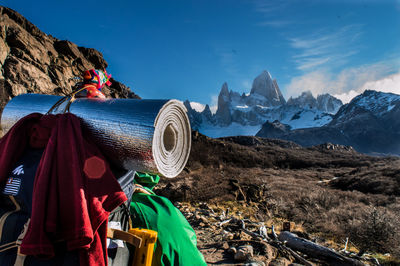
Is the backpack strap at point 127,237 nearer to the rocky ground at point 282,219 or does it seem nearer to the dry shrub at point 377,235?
the rocky ground at point 282,219

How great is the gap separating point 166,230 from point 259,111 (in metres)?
156

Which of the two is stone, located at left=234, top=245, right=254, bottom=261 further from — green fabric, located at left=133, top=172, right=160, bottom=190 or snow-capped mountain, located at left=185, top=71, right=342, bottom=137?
snow-capped mountain, located at left=185, top=71, right=342, bottom=137

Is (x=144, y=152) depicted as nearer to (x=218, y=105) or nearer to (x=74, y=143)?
(x=74, y=143)

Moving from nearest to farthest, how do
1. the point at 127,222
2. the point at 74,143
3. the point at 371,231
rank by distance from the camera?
the point at 74,143
the point at 127,222
the point at 371,231

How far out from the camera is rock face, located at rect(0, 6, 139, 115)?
1076 cm

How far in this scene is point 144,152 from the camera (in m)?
1.07

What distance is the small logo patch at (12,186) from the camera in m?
1.17

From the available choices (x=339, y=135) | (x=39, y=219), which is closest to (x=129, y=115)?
(x=39, y=219)

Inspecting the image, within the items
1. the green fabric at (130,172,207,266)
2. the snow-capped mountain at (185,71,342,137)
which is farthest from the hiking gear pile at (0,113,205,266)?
the snow-capped mountain at (185,71,342,137)

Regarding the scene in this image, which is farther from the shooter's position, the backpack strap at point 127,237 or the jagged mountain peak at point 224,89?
the jagged mountain peak at point 224,89

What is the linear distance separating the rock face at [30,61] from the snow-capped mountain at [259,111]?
117392 millimetres

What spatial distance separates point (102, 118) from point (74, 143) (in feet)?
0.58

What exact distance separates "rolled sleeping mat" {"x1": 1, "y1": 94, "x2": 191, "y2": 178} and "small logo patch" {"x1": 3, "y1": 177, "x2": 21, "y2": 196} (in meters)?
0.43

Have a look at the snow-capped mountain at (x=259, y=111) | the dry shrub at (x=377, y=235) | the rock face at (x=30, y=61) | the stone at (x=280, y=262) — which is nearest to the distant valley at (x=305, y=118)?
the snow-capped mountain at (x=259, y=111)
